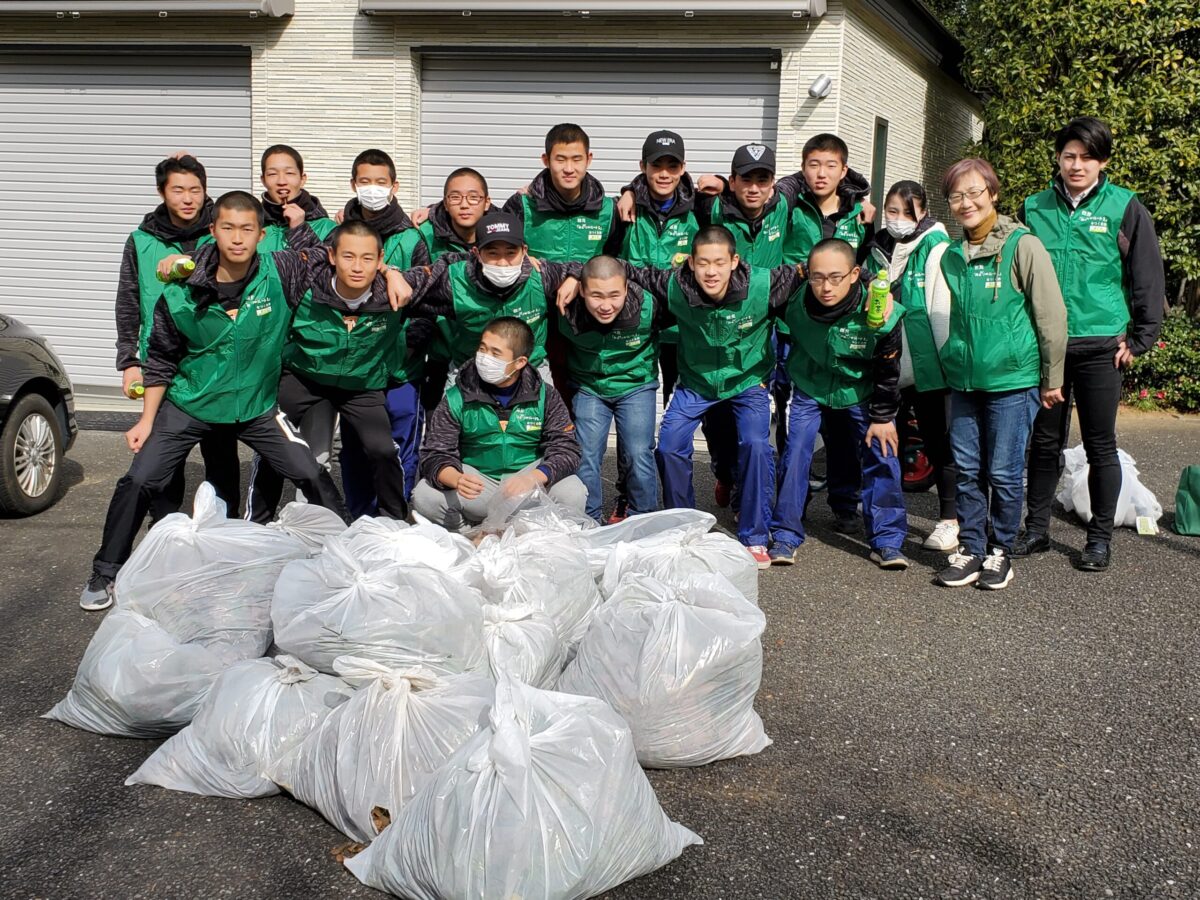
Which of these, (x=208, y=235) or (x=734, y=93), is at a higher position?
(x=734, y=93)

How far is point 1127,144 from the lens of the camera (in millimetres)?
10188

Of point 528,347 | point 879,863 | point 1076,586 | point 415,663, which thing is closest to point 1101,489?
point 1076,586

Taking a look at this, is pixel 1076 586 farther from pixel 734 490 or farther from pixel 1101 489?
pixel 734 490

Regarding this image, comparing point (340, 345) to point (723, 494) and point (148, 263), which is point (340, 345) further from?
point (723, 494)

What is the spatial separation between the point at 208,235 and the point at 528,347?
5.98 feet

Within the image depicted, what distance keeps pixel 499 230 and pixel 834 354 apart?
5.71ft

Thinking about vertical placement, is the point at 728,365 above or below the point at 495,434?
above

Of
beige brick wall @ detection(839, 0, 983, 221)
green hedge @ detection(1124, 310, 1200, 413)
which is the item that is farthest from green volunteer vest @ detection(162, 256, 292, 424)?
green hedge @ detection(1124, 310, 1200, 413)

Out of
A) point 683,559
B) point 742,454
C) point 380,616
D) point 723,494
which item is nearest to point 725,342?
point 742,454

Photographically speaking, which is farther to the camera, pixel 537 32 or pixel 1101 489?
pixel 537 32

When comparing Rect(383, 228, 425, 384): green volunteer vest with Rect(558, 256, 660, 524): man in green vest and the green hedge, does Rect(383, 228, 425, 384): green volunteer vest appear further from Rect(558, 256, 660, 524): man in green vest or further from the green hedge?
the green hedge

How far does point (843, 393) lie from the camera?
5.78 metres

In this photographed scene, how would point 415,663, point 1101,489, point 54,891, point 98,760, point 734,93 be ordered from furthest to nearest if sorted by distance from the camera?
point 734,93
point 1101,489
point 98,760
point 415,663
point 54,891

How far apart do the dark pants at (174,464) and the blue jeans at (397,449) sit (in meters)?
0.51
